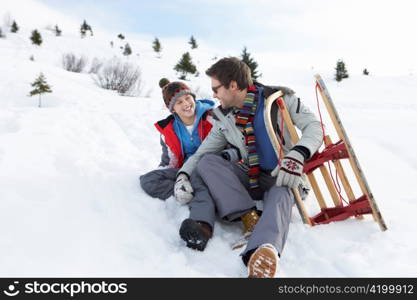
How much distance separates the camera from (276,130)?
242 cm

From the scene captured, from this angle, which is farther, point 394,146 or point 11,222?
point 394,146

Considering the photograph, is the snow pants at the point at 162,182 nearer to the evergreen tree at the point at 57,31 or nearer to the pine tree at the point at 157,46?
the pine tree at the point at 157,46

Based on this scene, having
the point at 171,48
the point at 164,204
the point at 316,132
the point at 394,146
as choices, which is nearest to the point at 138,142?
the point at 164,204

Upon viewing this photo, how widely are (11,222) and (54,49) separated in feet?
76.3

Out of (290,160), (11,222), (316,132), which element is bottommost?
(11,222)

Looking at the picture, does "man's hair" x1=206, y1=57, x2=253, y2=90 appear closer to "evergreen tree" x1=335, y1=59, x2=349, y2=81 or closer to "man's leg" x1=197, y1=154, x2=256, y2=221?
"man's leg" x1=197, y1=154, x2=256, y2=221

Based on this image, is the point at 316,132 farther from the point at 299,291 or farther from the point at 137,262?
the point at 137,262

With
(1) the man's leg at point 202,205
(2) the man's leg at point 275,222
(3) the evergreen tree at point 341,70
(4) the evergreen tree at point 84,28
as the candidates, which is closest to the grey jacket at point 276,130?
(1) the man's leg at point 202,205

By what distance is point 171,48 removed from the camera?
1141 inches

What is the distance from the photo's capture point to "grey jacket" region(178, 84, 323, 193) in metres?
2.25

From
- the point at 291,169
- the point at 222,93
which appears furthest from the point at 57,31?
the point at 291,169

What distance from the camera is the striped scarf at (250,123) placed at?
2.43 meters

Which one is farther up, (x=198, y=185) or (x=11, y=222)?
(x=198, y=185)

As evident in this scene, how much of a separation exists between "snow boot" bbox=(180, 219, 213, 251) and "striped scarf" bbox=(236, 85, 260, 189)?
594 millimetres
